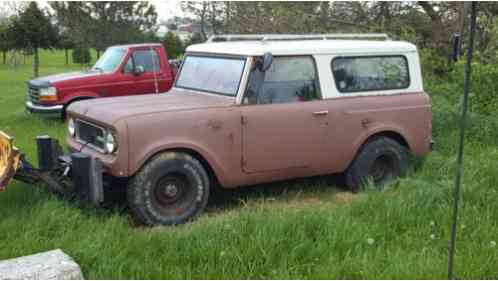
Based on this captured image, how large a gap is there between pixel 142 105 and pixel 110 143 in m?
0.57

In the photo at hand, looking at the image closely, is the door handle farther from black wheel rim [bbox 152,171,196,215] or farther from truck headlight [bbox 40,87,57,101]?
truck headlight [bbox 40,87,57,101]

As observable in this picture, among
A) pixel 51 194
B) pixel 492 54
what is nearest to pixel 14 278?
pixel 51 194

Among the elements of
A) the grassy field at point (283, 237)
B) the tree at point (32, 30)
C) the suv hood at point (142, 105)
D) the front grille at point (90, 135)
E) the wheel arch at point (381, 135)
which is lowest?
the grassy field at point (283, 237)

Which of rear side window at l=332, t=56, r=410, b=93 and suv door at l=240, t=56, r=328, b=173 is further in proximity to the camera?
rear side window at l=332, t=56, r=410, b=93

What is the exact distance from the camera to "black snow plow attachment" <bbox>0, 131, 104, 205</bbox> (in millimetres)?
4961

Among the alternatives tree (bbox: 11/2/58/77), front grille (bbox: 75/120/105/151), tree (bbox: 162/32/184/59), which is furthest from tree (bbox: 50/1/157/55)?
front grille (bbox: 75/120/105/151)

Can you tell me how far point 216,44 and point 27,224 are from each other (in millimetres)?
2863

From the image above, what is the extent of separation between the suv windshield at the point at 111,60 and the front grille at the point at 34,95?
1.23m

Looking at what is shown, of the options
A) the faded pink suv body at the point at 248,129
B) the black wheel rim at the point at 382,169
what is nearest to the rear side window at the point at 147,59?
the faded pink suv body at the point at 248,129

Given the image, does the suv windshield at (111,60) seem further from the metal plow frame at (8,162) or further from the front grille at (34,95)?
the metal plow frame at (8,162)

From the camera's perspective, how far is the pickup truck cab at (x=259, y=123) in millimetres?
5266

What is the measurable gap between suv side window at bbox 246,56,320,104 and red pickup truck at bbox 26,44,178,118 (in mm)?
5645

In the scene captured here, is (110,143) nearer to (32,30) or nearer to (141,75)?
(141,75)

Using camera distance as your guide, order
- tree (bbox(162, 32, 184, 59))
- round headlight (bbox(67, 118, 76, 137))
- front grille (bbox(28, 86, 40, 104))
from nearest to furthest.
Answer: round headlight (bbox(67, 118, 76, 137)), front grille (bbox(28, 86, 40, 104)), tree (bbox(162, 32, 184, 59))
